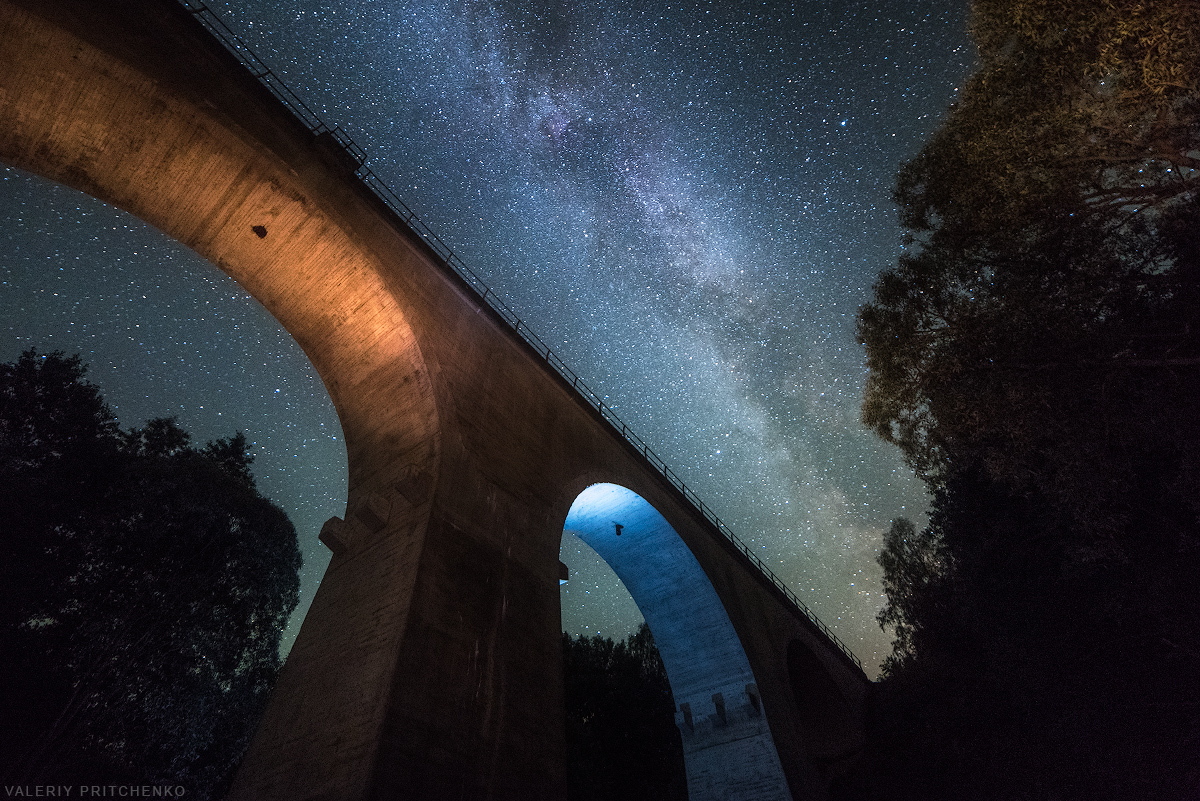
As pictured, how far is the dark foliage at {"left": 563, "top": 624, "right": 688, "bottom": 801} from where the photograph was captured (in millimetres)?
18266

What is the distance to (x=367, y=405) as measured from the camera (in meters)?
8.14

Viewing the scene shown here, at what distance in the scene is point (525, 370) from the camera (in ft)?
32.4

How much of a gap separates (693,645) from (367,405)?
30.9ft

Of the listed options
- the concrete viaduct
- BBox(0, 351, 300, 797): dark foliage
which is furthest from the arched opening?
BBox(0, 351, 300, 797): dark foliage

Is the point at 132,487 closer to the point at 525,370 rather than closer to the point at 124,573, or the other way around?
the point at 124,573

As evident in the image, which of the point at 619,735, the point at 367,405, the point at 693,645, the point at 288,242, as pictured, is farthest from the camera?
the point at 619,735

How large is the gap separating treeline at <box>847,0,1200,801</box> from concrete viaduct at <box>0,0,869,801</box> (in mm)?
6632

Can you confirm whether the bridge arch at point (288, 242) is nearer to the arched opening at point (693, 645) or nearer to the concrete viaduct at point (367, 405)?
the concrete viaduct at point (367, 405)

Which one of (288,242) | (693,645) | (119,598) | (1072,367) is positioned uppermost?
(288,242)

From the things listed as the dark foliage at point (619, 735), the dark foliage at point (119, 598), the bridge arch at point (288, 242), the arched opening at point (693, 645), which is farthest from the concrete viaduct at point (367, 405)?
the dark foliage at point (619, 735)

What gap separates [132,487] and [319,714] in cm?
1286

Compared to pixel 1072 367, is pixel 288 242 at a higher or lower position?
higher

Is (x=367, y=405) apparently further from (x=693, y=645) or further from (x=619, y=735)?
(x=619, y=735)

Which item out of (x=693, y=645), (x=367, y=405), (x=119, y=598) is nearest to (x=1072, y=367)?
(x=693, y=645)
